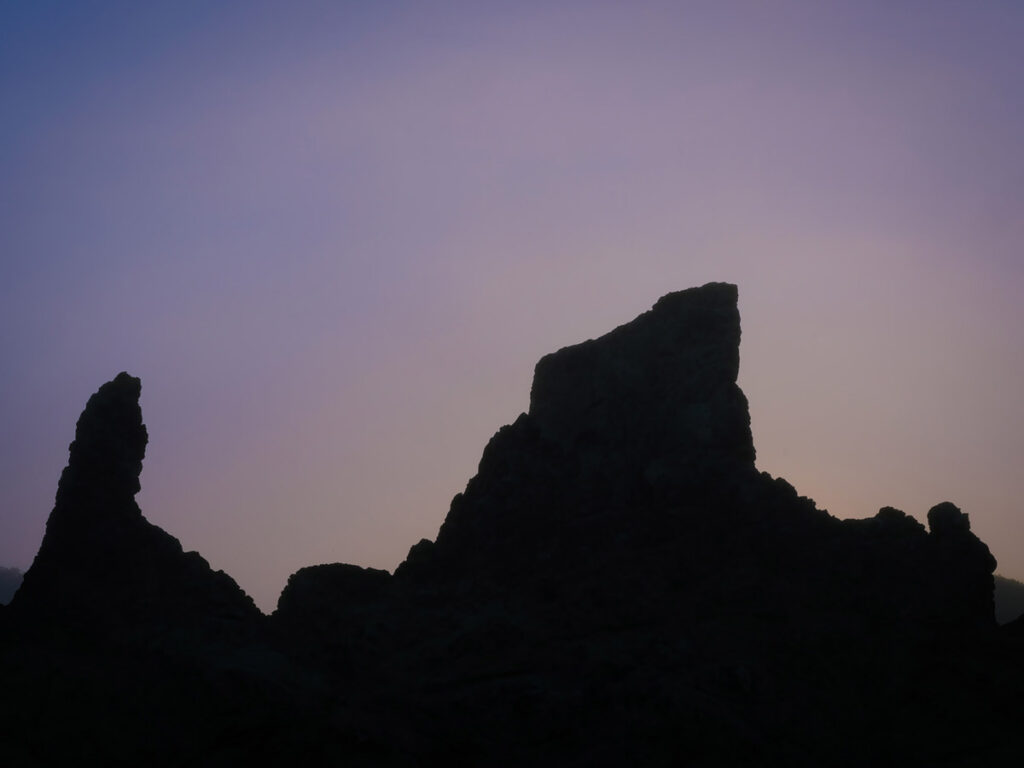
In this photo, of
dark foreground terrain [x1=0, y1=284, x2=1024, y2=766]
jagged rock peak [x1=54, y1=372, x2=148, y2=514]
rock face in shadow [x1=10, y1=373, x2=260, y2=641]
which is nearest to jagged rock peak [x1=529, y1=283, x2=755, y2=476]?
dark foreground terrain [x1=0, y1=284, x2=1024, y2=766]

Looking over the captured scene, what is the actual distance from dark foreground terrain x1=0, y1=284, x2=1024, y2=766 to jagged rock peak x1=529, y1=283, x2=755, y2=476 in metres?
0.15

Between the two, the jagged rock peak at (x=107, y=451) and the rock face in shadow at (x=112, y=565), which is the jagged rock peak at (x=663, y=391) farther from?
the jagged rock peak at (x=107, y=451)

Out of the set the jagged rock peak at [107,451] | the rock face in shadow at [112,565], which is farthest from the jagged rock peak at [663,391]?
the jagged rock peak at [107,451]

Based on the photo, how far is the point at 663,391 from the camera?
7056cm

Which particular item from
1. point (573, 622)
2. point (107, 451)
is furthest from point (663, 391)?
point (107, 451)

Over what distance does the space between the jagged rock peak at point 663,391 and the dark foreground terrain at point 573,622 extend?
15 centimetres

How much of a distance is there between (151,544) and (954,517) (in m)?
48.8

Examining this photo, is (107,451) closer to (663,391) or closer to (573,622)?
(573,622)

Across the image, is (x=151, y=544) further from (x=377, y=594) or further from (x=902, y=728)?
(x=902, y=728)

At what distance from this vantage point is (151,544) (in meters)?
64.1

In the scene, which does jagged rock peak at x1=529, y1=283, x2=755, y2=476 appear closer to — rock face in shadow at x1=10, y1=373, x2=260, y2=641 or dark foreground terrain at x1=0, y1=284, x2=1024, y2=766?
dark foreground terrain at x1=0, y1=284, x2=1024, y2=766

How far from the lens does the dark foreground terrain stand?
181ft

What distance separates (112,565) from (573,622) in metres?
27.2

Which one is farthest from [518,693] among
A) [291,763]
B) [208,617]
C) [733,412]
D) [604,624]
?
[733,412]
